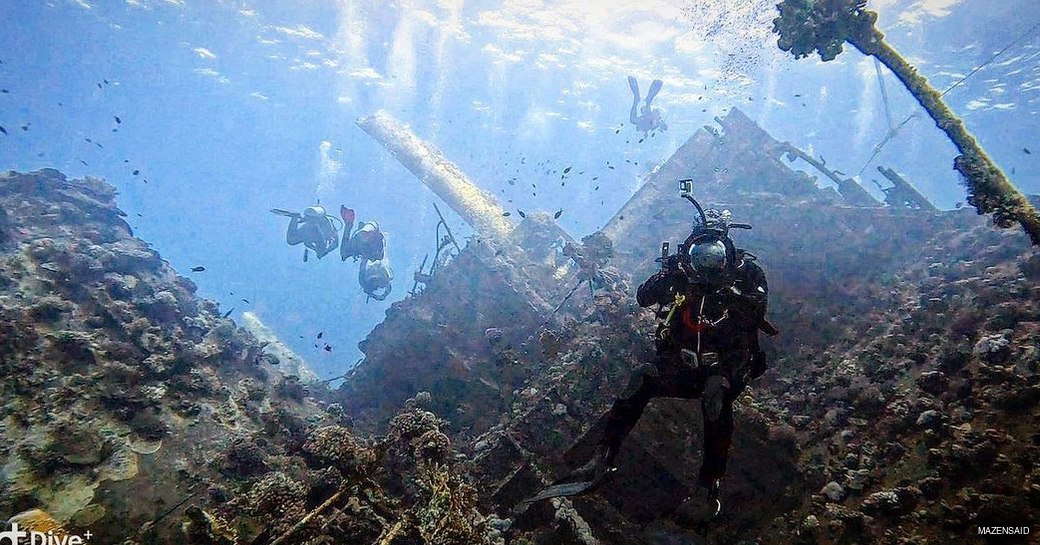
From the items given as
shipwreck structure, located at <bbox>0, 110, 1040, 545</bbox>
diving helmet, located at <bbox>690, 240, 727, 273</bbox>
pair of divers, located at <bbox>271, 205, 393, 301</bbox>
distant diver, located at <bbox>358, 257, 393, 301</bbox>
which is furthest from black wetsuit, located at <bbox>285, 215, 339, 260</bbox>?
diving helmet, located at <bbox>690, 240, 727, 273</bbox>

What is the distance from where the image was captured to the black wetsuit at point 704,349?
4.25 meters

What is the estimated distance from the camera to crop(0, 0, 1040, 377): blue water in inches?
1241

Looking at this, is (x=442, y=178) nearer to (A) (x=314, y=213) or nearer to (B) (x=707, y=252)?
(A) (x=314, y=213)

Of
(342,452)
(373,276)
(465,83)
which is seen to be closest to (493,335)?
(373,276)

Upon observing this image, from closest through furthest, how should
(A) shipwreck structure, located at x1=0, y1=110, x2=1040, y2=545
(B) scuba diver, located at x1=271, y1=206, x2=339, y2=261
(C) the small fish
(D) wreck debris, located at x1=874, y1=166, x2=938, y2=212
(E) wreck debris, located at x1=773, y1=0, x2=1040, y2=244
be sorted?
(A) shipwreck structure, located at x1=0, y1=110, x2=1040, y2=545
(E) wreck debris, located at x1=773, y1=0, x2=1040, y2=244
(C) the small fish
(B) scuba diver, located at x1=271, y1=206, x2=339, y2=261
(D) wreck debris, located at x1=874, y1=166, x2=938, y2=212

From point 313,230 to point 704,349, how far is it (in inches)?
489

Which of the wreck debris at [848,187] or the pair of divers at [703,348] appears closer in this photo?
the pair of divers at [703,348]

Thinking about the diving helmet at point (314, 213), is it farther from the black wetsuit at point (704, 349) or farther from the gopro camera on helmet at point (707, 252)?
the black wetsuit at point (704, 349)

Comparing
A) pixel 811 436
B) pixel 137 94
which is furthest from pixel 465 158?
pixel 811 436

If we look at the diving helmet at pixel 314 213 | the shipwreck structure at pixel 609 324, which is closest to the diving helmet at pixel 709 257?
the shipwreck structure at pixel 609 324
